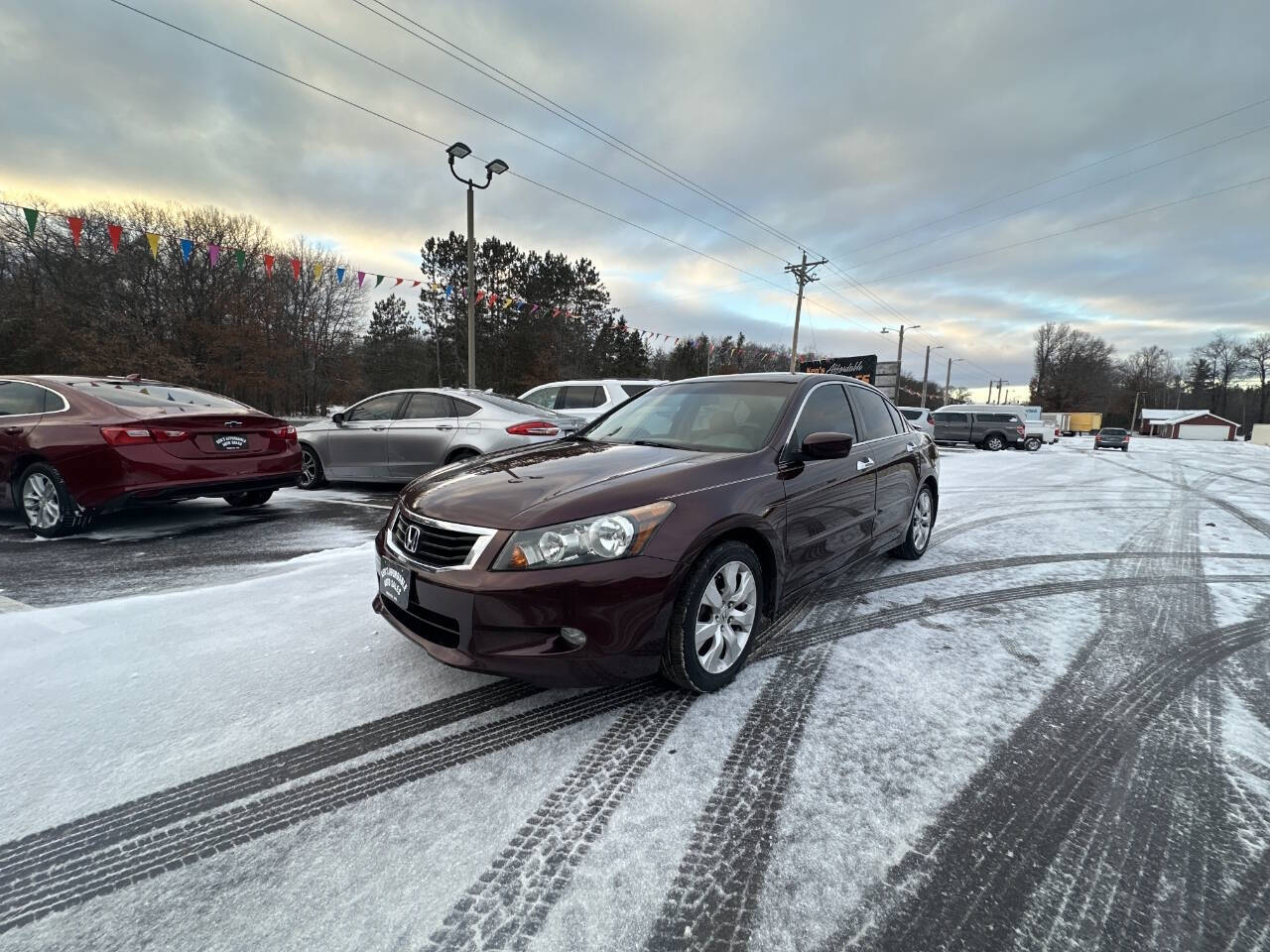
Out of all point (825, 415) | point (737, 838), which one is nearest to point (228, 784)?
point (737, 838)

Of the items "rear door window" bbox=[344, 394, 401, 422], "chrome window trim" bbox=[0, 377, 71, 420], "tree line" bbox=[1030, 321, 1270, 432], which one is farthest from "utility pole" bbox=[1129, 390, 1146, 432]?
"chrome window trim" bbox=[0, 377, 71, 420]

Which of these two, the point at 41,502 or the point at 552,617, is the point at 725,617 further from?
the point at 41,502

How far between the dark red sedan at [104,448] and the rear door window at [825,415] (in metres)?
5.12

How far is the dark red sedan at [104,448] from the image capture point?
465 cm

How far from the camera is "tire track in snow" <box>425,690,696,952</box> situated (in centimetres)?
137

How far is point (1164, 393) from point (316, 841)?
127994mm

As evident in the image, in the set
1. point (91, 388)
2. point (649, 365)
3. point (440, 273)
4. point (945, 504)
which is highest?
point (440, 273)

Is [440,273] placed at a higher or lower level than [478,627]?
higher

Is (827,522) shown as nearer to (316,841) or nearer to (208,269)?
(316,841)

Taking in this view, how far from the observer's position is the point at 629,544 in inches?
86.4

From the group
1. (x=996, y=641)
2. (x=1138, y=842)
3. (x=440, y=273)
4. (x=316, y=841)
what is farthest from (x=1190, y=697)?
(x=440, y=273)

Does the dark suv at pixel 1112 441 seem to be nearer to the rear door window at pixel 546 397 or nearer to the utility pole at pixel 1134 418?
the rear door window at pixel 546 397

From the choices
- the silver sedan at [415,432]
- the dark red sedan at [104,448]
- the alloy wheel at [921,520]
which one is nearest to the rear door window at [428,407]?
the silver sedan at [415,432]

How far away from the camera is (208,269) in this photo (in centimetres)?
2773
